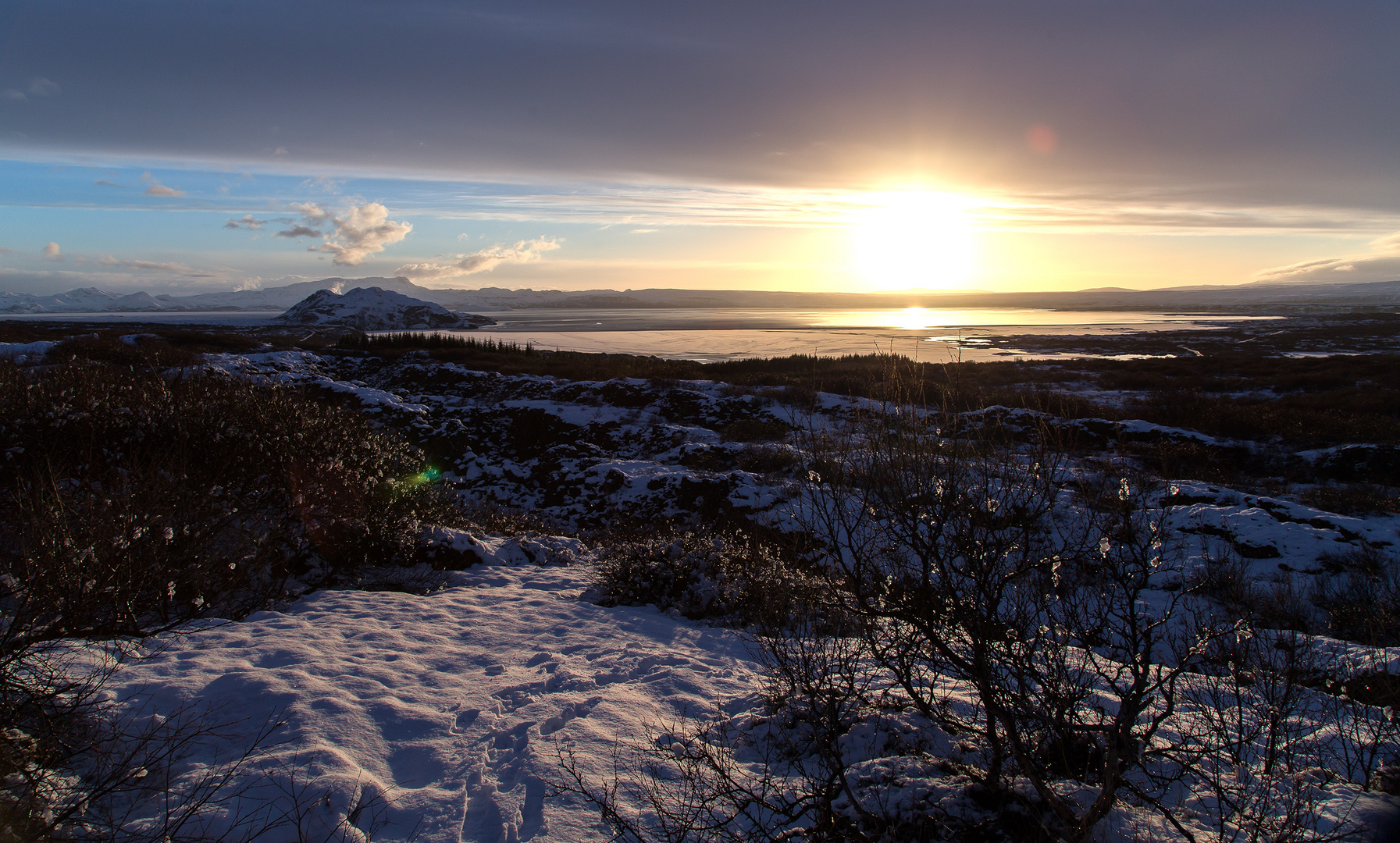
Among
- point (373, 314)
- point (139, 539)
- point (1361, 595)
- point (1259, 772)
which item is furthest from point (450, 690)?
point (373, 314)

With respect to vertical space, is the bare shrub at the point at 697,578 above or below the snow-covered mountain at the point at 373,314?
below

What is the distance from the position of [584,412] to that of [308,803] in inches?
728

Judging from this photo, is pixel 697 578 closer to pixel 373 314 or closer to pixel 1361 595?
pixel 1361 595

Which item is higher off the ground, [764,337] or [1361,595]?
[764,337]

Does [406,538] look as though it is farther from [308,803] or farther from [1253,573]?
[1253,573]

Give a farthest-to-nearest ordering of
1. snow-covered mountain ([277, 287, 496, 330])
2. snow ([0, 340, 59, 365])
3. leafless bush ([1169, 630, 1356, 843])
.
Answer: snow-covered mountain ([277, 287, 496, 330])
snow ([0, 340, 59, 365])
leafless bush ([1169, 630, 1356, 843])

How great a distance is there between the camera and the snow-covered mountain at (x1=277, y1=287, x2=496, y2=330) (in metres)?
81.9

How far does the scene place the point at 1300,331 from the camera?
56750 mm

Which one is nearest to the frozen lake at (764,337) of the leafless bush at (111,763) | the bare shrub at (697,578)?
the bare shrub at (697,578)

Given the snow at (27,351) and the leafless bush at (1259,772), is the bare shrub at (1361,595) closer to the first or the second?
the leafless bush at (1259,772)

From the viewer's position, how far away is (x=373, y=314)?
87562mm

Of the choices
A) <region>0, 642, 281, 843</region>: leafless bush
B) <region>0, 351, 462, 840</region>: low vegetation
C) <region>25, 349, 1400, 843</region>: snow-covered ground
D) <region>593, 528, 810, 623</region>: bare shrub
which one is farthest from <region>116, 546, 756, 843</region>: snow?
<region>593, 528, 810, 623</region>: bare shrub

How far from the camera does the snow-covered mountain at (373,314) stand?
81875mm

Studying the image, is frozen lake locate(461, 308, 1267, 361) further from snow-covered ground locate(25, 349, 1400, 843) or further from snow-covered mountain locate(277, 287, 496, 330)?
snow-covered ground locate(25, 349, 1400, 843)
